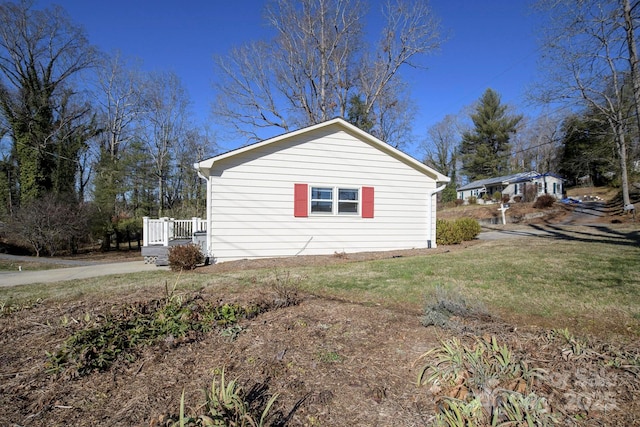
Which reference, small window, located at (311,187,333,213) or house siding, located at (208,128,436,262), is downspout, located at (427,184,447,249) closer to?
house siding, located at (208,128,436,262)

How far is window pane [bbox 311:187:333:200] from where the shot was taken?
9781mm

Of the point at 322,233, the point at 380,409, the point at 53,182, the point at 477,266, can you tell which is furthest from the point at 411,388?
the point at 53,182

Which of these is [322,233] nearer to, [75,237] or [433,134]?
[75,237]

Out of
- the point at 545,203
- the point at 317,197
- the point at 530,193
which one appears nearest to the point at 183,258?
the point at 317,197

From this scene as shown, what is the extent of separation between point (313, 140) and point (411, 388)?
27.7 ft

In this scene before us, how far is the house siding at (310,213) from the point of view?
8.98 meters

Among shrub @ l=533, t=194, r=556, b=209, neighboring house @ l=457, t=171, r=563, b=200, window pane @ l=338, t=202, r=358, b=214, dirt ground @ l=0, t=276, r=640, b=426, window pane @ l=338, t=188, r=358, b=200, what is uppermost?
neighboring house @ l=457, t=171, r=563, b=200

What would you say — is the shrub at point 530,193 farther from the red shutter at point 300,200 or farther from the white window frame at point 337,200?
the red shutter at point 300,200

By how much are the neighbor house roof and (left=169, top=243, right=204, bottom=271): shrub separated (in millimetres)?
2282

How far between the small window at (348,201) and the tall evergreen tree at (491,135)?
3660 centimetres

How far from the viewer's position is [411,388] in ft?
6.90

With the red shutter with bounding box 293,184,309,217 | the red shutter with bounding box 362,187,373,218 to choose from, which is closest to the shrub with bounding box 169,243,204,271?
the red shutter with bounding box 293,184,309,217

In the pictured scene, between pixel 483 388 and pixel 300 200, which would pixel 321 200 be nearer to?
pixel 300 200

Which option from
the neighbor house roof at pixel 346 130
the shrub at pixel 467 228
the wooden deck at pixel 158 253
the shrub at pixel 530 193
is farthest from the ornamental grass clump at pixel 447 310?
the shrub at pixel 530 193
